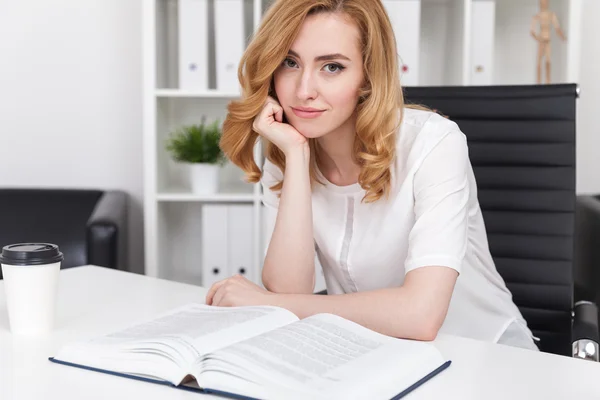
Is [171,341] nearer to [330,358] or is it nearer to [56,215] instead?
[330,358]

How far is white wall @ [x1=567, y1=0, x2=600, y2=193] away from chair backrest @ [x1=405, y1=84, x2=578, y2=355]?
1124mm

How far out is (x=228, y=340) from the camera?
3.05 feet

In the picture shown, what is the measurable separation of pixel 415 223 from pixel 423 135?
7.0 inches

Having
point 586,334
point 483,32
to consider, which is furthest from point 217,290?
point 483,32

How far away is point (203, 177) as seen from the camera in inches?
102

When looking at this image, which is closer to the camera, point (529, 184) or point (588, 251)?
point (529, 184)

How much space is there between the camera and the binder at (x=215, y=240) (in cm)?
260

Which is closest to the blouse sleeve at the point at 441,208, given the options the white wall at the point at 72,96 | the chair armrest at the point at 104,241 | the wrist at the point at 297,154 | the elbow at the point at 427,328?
the elbow at the point at 427,328

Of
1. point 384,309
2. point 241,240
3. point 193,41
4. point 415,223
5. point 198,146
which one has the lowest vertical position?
point 241,240

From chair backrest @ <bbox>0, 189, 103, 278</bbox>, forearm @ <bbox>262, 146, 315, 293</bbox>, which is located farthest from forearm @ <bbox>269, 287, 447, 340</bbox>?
chair backrest @ <bbox>0, 189, 103, 278</bbox>

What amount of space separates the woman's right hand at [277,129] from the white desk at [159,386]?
41 cm

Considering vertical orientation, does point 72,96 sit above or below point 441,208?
above

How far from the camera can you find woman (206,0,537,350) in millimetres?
1313

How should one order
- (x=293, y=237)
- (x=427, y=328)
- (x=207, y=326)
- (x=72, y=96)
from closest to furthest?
(x=207, y=326) → (x=427, y=328) → (x=293, y=237) → (x=72, y=96)
